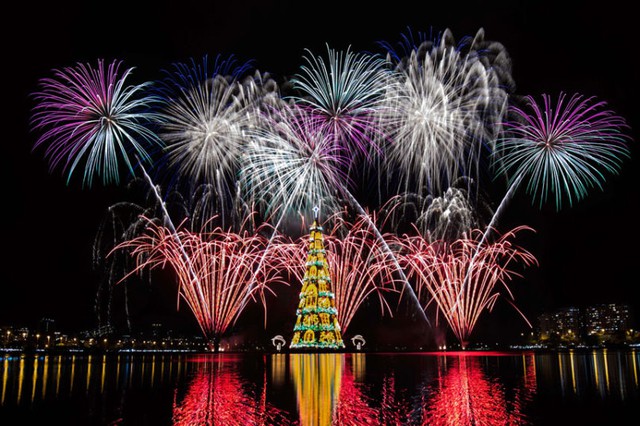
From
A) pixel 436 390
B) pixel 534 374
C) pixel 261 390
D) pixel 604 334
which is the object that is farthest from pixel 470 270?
pixel 604 334

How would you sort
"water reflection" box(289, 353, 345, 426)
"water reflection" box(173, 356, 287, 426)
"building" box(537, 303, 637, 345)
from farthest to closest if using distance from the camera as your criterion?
"building" box(537, 303, 637, 345), "water reflection" box(289, 353, 345, 426), "water reflection" box(173, 356, 287, 426)

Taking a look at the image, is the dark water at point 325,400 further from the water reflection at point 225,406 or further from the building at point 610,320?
the building at point 610,320

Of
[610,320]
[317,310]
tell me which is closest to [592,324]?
[610,320]

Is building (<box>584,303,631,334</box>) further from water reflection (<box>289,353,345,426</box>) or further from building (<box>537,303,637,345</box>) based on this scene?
water reflection (<box>289,353,345,426</box>)

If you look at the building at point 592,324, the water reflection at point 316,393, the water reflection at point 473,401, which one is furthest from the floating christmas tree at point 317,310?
the building at point 592,324

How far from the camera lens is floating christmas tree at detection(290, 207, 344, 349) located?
173 ft

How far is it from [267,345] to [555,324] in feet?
458

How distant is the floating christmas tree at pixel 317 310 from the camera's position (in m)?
52.6

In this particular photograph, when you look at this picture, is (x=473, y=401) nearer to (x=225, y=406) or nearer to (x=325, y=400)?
(x=325, y=400)

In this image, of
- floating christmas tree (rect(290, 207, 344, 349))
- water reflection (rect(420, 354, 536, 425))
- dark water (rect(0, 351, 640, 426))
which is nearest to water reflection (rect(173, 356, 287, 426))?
dark water (rect(0, 351, 640, 426))

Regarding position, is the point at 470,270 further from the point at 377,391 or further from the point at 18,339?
the point at 18,339

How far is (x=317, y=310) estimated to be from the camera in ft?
172

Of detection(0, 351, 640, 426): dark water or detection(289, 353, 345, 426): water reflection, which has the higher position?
detection(289, 353, 345, 426): water reflection

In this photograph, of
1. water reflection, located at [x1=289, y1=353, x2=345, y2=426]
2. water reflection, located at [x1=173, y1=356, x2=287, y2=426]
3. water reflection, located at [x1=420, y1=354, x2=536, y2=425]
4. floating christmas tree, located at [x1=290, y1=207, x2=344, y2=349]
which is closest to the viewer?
water reflection, located at [x1=173, y1=356, x2=287, y2=426]
